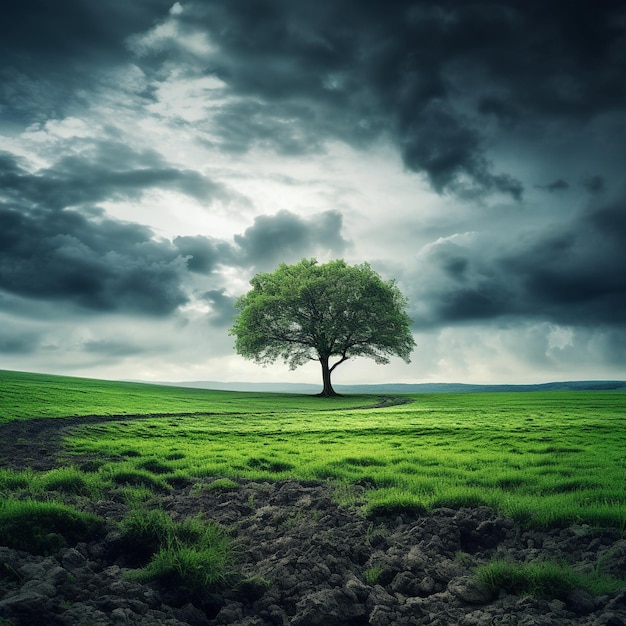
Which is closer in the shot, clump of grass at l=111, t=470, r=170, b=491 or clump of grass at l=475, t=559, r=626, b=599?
clump of grass at l=475, t=559, r=626, b=599

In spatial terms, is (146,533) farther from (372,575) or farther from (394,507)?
(394,507)

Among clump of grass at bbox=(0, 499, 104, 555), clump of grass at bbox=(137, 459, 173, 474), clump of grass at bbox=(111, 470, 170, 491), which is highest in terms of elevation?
clump of grass at bbox=(0, 499, 104, 555)

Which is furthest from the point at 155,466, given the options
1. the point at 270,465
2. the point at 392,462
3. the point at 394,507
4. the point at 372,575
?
the point at 372,575

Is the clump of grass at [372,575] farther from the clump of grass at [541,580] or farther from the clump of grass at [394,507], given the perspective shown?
the clump of grass at [394,507]

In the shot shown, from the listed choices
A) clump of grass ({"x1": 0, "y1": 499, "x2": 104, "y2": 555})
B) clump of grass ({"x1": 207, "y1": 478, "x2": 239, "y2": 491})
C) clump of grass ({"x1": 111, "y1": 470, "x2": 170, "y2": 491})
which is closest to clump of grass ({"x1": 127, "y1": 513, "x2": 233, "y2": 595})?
clump of grass ({"x1": 0, "y1": 499, "x2": 104, "y2": 555})

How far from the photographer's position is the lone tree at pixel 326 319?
219ft

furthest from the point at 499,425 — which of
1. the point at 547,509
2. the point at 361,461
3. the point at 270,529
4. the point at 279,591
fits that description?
the point at 279,591

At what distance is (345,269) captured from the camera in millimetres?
68688

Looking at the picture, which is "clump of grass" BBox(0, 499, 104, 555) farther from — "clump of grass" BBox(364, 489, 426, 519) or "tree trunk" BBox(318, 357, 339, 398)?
"tree trunk" BBox(318, 357, 339, 398)

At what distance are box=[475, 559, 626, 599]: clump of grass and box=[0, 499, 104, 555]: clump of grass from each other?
20.6 feet

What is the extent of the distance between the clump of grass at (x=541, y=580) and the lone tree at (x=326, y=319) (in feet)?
194

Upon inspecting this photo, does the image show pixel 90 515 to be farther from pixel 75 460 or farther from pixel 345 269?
pixel 345 269

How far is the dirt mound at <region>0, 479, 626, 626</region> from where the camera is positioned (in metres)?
5.62

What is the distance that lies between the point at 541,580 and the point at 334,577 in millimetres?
2818
